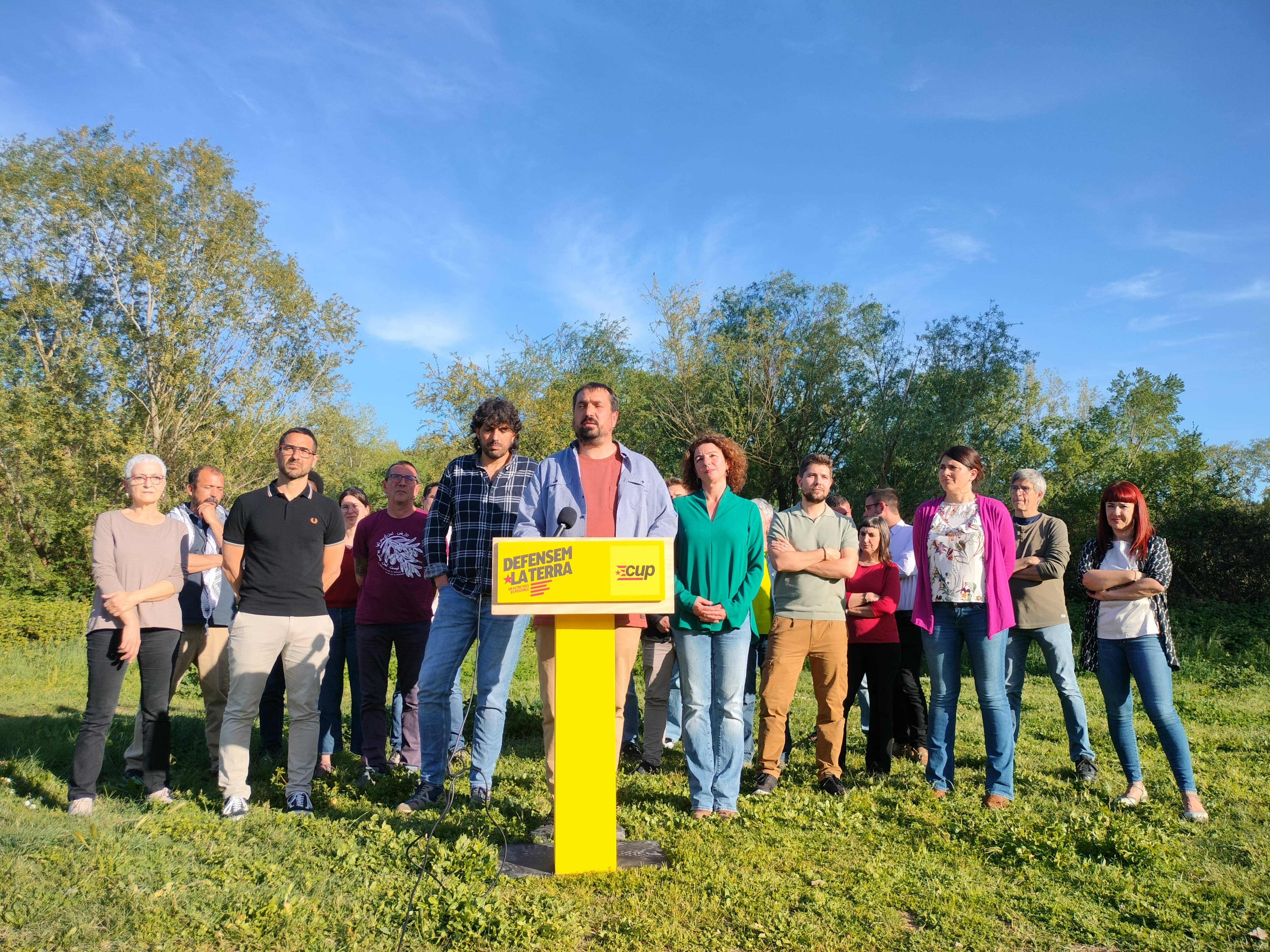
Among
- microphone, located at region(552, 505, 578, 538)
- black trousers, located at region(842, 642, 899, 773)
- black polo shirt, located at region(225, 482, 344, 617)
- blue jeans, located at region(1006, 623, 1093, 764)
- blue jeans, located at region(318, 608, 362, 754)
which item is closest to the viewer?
microphone, located at region(552, 505, 578, 538)

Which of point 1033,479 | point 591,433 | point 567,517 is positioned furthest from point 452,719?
point 1033,479

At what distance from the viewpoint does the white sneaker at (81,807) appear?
4559 millimetres

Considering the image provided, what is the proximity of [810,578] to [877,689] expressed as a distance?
122cm

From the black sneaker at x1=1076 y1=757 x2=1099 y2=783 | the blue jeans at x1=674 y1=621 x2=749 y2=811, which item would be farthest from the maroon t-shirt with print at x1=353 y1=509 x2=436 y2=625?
the black sneaker at x1=1076 y1=757 x2=1099 y2=783

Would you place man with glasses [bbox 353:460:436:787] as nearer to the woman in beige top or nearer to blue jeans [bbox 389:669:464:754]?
blue jeans [bbox 389:669:464:754]

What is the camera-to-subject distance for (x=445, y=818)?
14.8 feet

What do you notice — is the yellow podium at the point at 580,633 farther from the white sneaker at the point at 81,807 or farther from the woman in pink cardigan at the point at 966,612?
the white sneaker at the point at 81,807

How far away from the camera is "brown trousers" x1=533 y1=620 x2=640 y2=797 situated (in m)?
4.28

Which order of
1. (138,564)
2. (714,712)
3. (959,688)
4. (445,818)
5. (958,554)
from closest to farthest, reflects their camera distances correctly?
(445,818), (714,712), (138,564), (958,554), (959,688)

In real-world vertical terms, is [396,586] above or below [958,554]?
below

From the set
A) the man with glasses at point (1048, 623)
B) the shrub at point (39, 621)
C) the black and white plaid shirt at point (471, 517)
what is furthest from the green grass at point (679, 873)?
the shrub at point (39, 621)

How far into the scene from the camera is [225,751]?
4.77 m

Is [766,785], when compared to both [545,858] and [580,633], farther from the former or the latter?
[580,633]

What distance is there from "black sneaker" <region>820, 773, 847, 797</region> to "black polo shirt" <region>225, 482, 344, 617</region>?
136 inches
